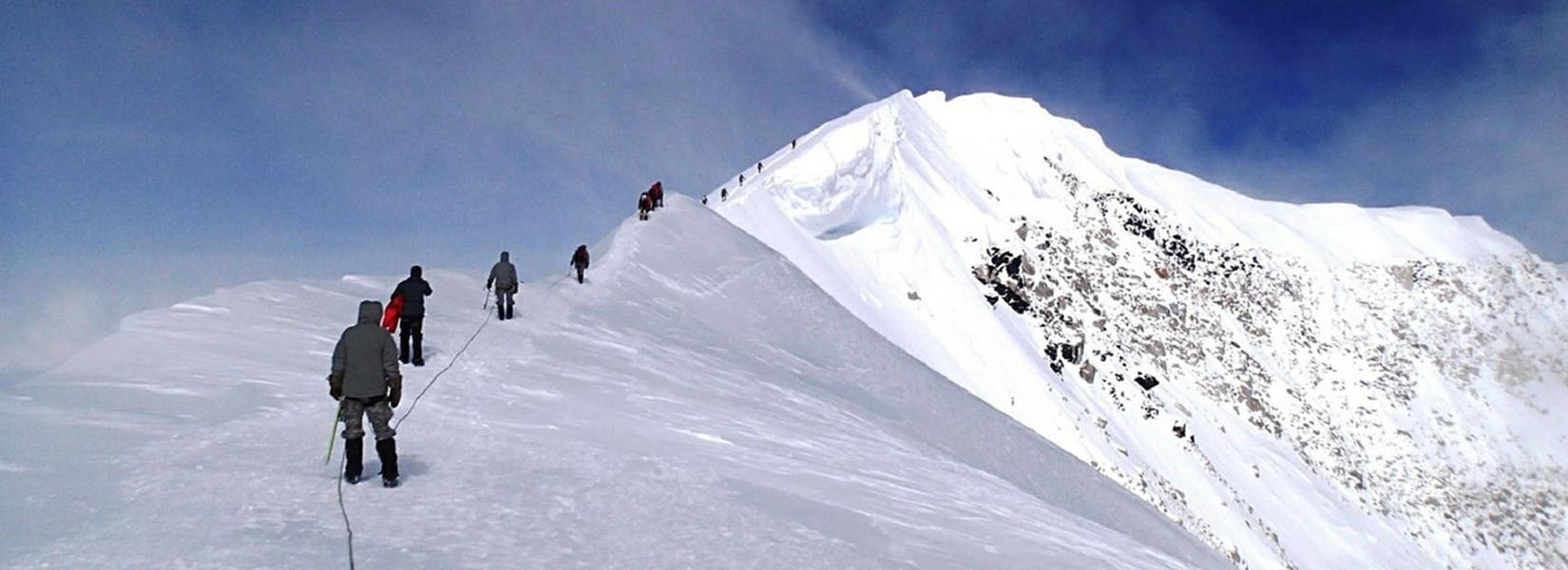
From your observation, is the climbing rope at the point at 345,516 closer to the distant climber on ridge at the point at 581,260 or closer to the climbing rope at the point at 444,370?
the climbing rope at the point at 444,370

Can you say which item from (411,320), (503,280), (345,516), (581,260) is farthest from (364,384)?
(581,260)

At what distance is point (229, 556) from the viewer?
5250mm

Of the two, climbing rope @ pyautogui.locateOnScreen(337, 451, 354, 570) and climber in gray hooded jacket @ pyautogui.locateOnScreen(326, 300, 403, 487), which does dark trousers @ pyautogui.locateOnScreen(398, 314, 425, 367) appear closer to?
climbing rope @ pyautogui.locateOnScreen(337, 451, 354, 570)

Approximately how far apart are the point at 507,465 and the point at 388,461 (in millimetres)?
1312

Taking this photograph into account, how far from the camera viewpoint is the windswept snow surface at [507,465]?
586 centimetres

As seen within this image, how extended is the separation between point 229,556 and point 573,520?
2.32 metres

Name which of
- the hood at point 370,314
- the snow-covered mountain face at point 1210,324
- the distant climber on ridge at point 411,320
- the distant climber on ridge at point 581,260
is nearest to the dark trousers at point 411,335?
the distant climber on ridge at point 411,320

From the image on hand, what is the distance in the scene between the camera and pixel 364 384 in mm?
6766

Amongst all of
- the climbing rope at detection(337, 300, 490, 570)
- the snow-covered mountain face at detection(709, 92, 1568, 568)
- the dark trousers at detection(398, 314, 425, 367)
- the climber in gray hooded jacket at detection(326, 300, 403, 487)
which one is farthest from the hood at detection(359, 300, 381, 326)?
the snow-covered mountain face at detection(709, 92, 1568, 568)

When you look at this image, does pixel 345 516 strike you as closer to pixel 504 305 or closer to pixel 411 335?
pixel 411 335

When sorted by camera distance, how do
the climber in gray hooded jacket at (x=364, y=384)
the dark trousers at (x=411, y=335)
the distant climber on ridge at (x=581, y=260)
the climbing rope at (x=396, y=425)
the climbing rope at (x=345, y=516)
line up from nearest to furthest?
the climbing rope at (x=345, y=516)
the climbing rope at (x=396, y=425)
the climber in gray hooded jacket at (x=364, y=384)
the dark trousers at (x=411, y=335)
the distant climber on ridge at (x=581, y=260)

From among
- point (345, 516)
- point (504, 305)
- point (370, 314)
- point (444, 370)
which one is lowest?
point (345, 516)

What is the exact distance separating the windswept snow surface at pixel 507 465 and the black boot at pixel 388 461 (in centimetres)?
14

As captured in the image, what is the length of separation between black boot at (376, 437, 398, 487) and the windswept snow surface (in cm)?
→ 14
